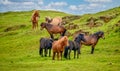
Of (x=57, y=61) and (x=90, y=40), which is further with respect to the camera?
(x=90, y=40)

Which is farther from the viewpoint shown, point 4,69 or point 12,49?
point 12,49

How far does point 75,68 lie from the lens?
75.8ft

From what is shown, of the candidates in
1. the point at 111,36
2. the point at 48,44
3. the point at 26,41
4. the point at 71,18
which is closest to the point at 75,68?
the point at 48,44

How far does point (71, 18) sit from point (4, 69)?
54719 mm

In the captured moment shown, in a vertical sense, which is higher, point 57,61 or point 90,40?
point 90,40

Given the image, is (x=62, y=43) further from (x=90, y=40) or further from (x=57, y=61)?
(x=90, y=40)

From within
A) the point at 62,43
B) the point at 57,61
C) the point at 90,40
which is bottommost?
the point at 57,61

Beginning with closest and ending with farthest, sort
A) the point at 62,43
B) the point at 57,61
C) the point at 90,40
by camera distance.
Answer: the point at 57,61 → the point at 62,43 → the point at 90,40

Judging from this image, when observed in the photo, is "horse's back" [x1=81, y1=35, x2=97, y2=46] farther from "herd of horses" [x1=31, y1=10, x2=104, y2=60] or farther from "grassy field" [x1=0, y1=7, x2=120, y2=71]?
"grassy field" [x1=0, y1=7, x2=120, y2=71]

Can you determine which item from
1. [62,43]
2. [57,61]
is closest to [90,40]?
[62,43]

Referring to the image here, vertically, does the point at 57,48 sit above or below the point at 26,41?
above

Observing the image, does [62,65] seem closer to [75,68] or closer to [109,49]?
[75,68]

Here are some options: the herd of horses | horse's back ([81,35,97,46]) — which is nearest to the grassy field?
the herd of horses

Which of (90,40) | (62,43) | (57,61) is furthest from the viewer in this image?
(90,40)
